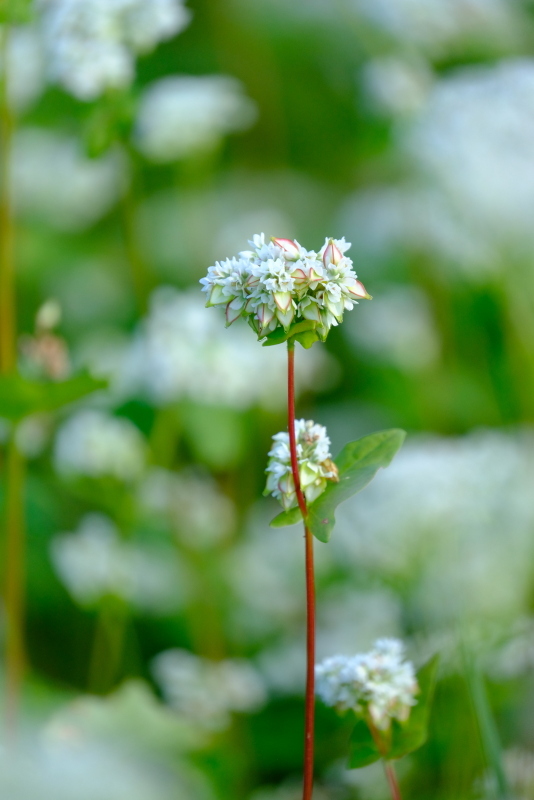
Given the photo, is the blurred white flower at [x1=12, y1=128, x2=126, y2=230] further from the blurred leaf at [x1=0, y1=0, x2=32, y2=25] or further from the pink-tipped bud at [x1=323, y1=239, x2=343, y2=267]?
the pink-tipped bud at [x1=323, y1=239, x2=343, y2=267]

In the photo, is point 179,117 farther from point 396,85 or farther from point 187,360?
point 396,85

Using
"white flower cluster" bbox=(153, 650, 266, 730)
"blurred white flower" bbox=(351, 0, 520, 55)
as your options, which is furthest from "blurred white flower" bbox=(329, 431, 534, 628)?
"blurred white flower" bbox=(351, 0, 520, 55)

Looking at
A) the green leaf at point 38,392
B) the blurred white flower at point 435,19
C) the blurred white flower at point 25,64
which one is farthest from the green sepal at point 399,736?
the blurred white flower at point 435,19

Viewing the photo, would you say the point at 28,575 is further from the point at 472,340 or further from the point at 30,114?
the point at 30,114

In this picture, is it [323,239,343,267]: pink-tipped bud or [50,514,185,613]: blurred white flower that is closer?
[323,239,343,267]: pink-tipped bud

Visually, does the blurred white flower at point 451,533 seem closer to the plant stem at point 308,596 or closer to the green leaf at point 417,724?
the green leaf at point 417,724

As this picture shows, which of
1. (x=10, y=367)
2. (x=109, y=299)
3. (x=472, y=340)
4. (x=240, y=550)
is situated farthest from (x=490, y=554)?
(x=109, y=299)
